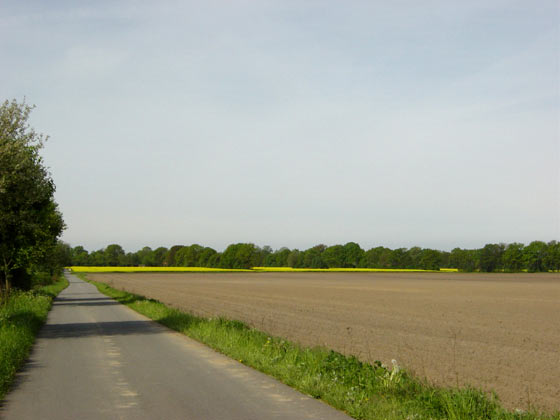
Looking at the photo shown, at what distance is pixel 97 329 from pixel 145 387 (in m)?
11.8

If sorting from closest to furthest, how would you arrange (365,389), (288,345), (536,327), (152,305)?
(365,389) → (288,345) → (536,327) → (152,305)

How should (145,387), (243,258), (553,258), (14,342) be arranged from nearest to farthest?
(145,387)
(14,342)
(553,258)
(243,258)

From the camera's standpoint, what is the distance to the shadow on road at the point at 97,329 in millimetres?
19719

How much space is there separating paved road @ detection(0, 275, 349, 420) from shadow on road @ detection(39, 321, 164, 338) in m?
2.51

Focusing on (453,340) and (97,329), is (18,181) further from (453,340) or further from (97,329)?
(453,340)

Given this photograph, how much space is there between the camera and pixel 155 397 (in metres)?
9.60

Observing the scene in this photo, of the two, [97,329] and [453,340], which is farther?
[453,340]

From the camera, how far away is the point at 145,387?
411 inches

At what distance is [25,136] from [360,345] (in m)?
13.1

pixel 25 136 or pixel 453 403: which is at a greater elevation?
pixel 25 136

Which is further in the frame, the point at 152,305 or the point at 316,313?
the point at 316,313

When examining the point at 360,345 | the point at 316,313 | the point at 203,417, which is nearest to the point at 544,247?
the point at 316,313

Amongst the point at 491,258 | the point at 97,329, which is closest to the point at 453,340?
the point at 97,329

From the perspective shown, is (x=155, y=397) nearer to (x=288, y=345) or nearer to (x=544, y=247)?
(x=288, y=345)
